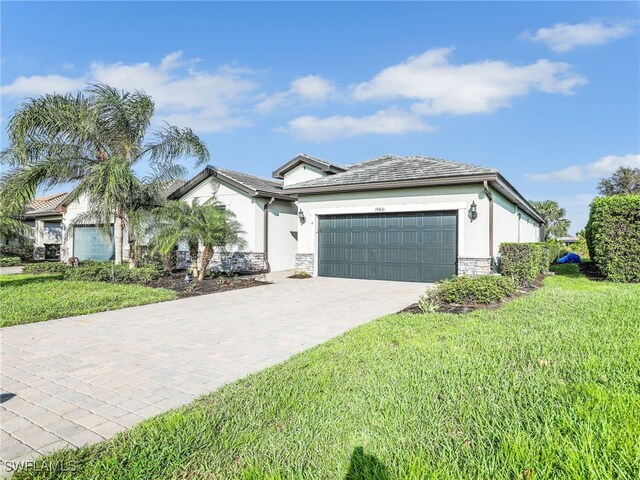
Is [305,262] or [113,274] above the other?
[305,262]

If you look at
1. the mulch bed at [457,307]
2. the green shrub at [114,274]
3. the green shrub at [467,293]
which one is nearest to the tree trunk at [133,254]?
the green shrub at [114,274]

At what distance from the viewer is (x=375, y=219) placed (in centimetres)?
1402

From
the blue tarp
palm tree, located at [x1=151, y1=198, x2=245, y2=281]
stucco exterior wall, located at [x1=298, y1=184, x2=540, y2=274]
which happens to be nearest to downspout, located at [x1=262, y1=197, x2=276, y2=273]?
stucco exterior wall, located at [x1=298, y1=184, x2=540, y2=274]

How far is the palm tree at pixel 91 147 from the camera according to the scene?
1271cm

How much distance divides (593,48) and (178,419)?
46.5 ft

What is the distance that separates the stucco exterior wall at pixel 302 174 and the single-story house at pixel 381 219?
1991 millimetres

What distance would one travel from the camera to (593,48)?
36.4ft

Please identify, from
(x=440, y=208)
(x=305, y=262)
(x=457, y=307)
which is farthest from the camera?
(x=305, y=262)

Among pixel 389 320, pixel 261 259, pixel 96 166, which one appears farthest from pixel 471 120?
pixel 96 166

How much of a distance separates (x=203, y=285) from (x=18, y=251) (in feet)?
62.5

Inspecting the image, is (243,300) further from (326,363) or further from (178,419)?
(178,419)

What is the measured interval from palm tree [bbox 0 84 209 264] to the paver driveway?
6629 mm

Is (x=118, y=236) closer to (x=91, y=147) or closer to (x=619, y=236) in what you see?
(x=91, y=147)

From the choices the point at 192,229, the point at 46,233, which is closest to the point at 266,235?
the point at 192,229
